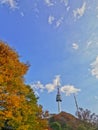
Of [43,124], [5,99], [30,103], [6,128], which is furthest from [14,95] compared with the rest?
[43,124]

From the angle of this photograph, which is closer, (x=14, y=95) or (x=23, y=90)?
(x=14, y=95)

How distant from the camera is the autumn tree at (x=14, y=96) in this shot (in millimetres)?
33656

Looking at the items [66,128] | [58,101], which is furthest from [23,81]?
[58,101]

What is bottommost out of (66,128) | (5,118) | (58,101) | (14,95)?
(5,118)

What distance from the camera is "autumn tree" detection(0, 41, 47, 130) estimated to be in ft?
110

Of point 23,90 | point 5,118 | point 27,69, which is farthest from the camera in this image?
point 27,69

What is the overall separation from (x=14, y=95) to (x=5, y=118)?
9.10 ft

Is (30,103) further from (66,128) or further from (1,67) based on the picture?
(66,128)

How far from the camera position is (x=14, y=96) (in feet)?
113

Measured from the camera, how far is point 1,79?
33625mm

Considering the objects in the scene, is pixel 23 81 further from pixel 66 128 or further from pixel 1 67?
pixel 66 128

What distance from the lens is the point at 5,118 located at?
109 ft

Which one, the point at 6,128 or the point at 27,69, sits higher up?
the point at 27,69

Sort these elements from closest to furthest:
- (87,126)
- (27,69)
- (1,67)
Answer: (1,67), (27,69), (87,126)
